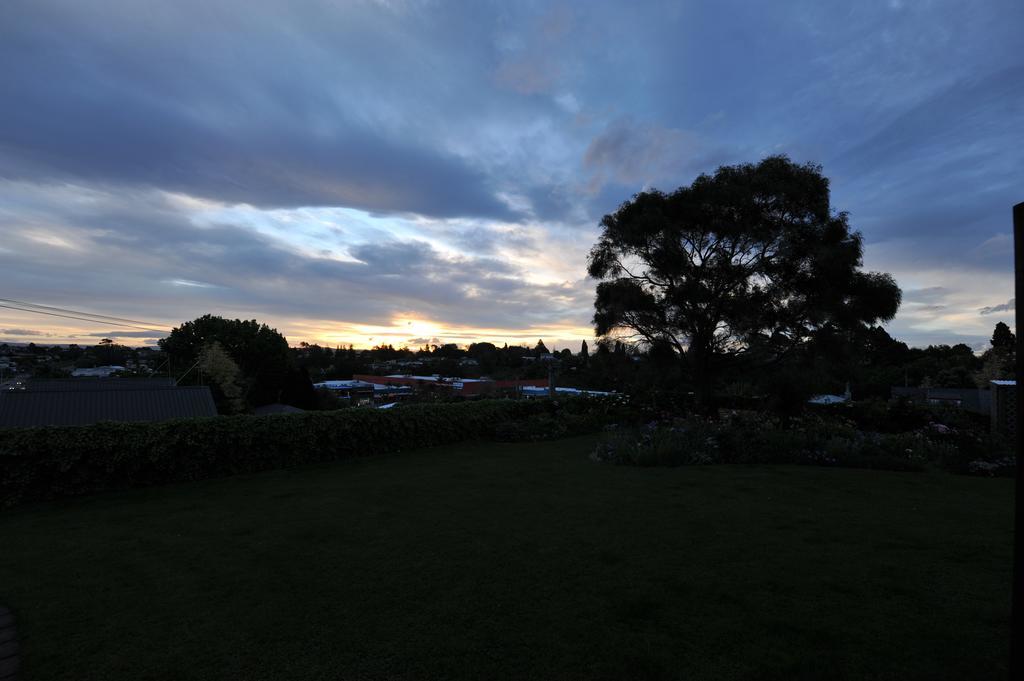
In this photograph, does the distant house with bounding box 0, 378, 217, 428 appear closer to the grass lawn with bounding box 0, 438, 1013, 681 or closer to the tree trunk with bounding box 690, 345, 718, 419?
the grass lawn with bounding box 0, 438, 1013, 681

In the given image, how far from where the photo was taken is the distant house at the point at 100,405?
47.8ft

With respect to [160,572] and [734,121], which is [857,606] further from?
[734,121]

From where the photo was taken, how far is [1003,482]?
26.2 ft

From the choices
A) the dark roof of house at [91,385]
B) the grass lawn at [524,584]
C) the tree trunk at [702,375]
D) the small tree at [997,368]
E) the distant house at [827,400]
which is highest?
the small tree at [997,368]

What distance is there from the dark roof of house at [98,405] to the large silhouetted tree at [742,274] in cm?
1536

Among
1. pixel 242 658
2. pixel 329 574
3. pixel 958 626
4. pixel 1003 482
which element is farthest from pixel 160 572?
pixel 1003 482

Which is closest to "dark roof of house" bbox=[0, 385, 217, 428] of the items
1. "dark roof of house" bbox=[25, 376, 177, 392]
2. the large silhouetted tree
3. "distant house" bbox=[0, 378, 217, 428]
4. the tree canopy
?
"distant house" bbox=[0, 378, 217, 428]

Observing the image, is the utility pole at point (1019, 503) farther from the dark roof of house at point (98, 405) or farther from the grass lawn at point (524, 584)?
the dark roof of house at point (98, 405)

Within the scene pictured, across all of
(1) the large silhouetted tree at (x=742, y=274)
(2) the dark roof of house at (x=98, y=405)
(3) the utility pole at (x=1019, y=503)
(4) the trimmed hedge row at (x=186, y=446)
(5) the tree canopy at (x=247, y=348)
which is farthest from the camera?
(5) the tree canopy at (x=247, y=348)

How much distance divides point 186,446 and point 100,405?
1054 centimetres

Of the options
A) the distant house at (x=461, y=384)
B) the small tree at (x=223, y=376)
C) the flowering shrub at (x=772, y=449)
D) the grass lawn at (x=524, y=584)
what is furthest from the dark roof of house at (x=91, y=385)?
the flowering shrub at (x=772, y=449)

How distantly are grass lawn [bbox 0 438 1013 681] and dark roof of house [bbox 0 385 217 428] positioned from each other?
959 centimetres

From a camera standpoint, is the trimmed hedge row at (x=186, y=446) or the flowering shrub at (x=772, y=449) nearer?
the trimmed hedge row at (x=186, y=446)

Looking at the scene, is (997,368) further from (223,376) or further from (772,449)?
(223,376)
